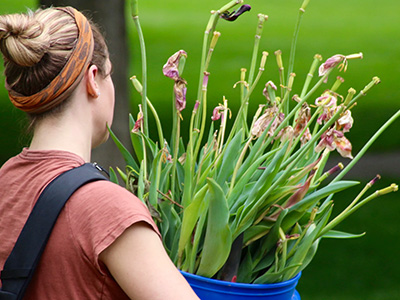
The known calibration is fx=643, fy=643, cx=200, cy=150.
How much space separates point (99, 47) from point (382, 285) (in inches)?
133

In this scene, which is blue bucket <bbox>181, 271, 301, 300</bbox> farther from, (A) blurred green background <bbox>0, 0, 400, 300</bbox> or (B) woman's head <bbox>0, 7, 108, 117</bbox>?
(A) blurred green background <bbox>0, 0, 400, 300</bbox>

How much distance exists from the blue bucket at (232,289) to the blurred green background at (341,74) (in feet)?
2.21

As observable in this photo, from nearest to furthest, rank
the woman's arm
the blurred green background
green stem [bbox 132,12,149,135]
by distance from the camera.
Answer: the woman's arm, green stem [bbox 132,12,149,135], the blurred green background

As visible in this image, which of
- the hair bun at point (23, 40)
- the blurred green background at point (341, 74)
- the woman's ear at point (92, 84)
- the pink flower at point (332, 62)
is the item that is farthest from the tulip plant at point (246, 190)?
the blurred green background at point (341, 74)

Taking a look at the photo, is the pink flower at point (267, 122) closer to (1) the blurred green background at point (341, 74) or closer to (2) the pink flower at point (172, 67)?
(2) the pink flower at point (172, 67)

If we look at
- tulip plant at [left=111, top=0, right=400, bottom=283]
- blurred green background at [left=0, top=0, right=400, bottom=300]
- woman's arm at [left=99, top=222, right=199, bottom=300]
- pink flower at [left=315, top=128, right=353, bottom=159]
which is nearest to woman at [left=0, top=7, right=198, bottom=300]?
woman's arm at [left=99, top=222, right=199, bottom=300]

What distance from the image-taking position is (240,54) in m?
13.4

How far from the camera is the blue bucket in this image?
1251 millimetres

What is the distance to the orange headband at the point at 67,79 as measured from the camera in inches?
54.1

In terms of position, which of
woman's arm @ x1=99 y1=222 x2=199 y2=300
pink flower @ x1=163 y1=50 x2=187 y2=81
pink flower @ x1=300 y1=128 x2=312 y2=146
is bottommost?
woman's arm @ x1=99 y1=222 x2=199 y2=300

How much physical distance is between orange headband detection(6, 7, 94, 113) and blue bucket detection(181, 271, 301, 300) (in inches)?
18.4

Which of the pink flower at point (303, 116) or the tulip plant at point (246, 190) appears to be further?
the pink flower at point (303, 116)

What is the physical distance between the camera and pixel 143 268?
117 cm

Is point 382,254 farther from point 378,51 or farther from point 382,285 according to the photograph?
point 378,51
